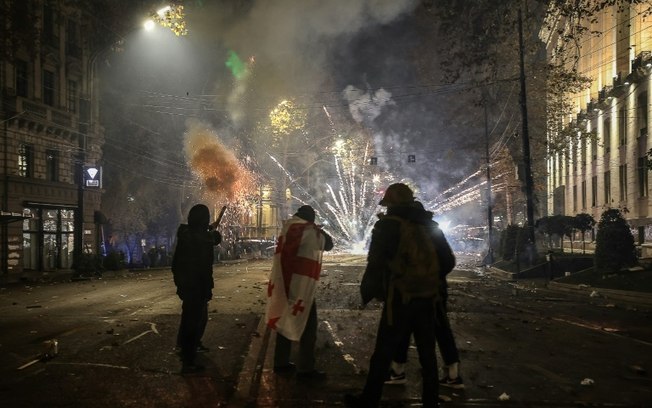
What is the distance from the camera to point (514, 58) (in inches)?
1330

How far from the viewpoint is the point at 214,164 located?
154ft

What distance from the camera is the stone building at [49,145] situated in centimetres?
2992

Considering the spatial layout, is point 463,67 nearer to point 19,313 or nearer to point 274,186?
point 19,313

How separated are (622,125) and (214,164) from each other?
2863cm

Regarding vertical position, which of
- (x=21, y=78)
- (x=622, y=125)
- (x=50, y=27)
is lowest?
(x=622, y=125)

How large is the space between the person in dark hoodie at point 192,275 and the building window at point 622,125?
1315 inches

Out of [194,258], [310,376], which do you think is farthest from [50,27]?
[310,376]

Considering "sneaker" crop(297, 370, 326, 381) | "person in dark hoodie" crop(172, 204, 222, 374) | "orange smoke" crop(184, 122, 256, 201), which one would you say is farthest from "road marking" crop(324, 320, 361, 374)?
"orange smoke" crop(184, 122, 256, 201)

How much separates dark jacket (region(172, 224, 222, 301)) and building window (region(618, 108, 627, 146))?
110 feet

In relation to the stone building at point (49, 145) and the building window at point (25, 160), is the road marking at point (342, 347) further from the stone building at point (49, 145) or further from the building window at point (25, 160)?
the building window at point (25, 160)

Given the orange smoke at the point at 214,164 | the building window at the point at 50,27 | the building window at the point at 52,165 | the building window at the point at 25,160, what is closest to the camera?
the building window at the point at 25,160

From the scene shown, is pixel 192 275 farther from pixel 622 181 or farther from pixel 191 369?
pixel 622 181

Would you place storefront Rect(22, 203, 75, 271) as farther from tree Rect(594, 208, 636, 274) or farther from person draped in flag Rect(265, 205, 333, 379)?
person draped in flag Rect(265, 205, 333, 379)

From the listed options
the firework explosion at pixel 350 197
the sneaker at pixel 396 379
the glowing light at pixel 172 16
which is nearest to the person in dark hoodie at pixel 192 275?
the sneaker at pixel 396 379
